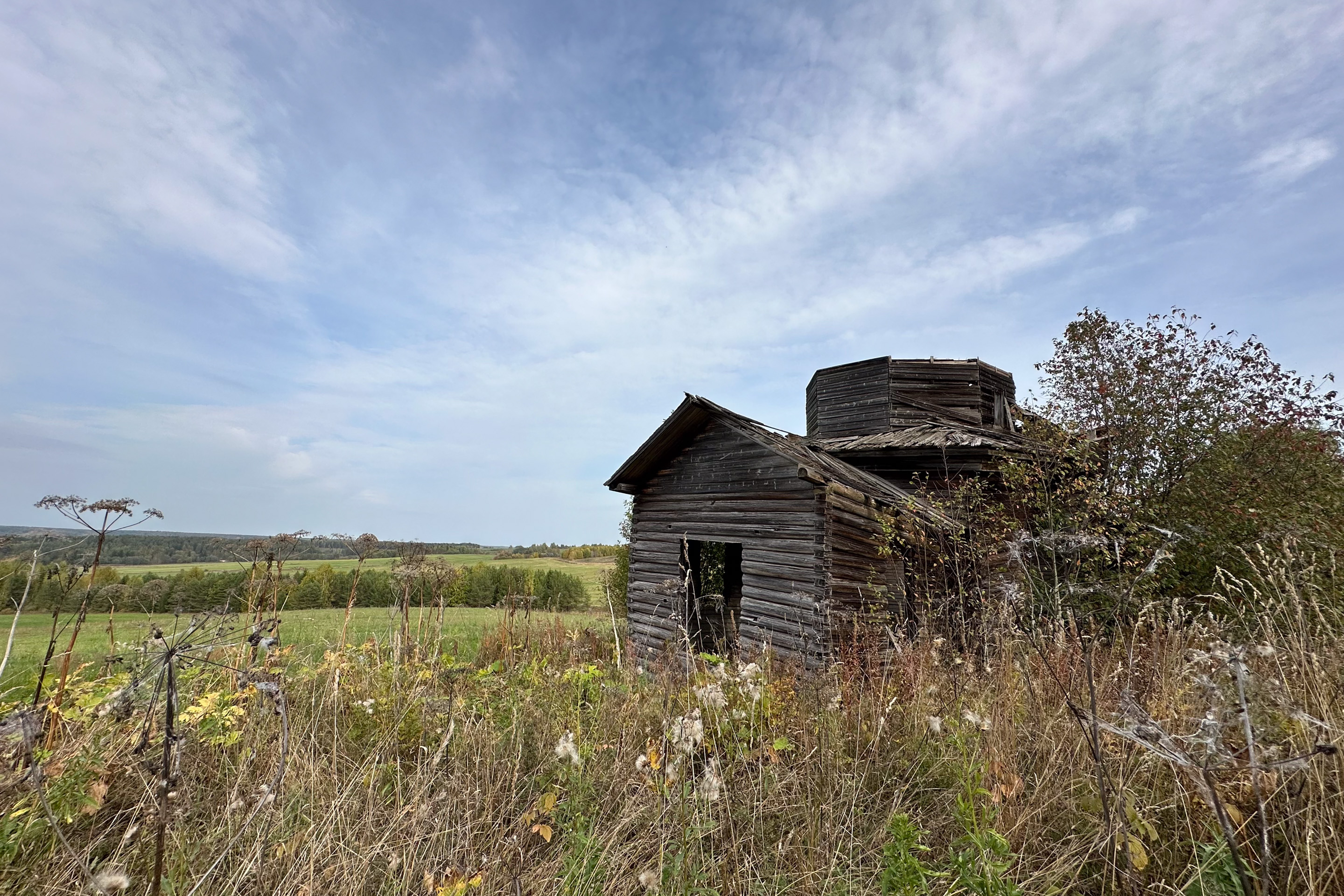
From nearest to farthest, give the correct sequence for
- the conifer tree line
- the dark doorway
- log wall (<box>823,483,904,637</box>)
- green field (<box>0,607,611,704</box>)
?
the conifer tree line, green field (<box>0,607,611,704</box>), log wall (<box>823,483,904,637</box>), the dark doorway

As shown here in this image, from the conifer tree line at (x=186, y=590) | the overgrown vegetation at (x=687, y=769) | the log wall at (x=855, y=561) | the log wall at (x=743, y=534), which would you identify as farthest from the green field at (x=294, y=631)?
the log wall at (x=855, y=561)

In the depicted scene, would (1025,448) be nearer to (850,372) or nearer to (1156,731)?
(850,372)

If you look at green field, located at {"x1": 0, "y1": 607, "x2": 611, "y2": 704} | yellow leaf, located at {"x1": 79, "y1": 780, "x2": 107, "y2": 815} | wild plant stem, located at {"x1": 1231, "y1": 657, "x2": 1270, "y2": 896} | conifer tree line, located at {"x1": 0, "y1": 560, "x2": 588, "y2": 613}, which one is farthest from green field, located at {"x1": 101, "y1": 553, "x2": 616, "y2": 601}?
wild plant stem, located at {"x1": 1231, "y1": 657, "x2": 1270, "y2": 896}

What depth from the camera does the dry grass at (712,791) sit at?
7.38ft

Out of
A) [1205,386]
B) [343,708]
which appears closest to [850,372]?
[1205,386]

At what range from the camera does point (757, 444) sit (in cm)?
999

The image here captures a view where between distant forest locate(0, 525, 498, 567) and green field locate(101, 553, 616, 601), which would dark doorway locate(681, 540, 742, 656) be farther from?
distant forest locate(0, 525, 498, 567)

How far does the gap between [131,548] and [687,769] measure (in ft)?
13.8

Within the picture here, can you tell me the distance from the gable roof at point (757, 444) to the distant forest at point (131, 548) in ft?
15.2

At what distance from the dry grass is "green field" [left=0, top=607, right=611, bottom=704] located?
91cm

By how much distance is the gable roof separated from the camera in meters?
8.90

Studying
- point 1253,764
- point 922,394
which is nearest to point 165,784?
point 1253,764

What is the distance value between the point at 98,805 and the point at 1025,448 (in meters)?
13.0

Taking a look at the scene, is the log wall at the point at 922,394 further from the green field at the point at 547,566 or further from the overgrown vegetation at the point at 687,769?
the overgrown vegetation at the point at 687,769
